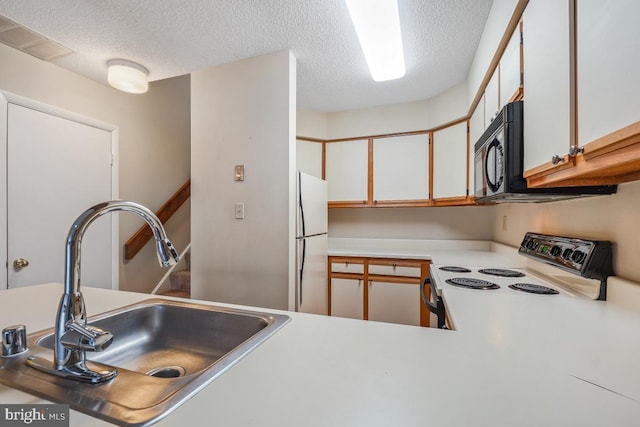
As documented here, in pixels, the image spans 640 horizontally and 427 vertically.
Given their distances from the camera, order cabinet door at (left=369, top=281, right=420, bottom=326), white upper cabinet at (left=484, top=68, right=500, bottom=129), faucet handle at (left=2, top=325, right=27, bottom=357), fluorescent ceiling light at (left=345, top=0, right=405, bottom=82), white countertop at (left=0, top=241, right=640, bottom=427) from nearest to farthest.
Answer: white countertop at (left=0, top=241, right=640, bottom=427) < faucet handle at (left=2, top=325, right=27, bottom=357) < fluorescent ceiling light at (left=345, top=0, right=405, bottom=82) < white upper cabinet at (left=484, top=68, right=500, bottom=129) < cabinet door at (left=369, top=281, right=420, bottom=326)

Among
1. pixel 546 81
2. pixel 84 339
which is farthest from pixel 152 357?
pixel 546 81

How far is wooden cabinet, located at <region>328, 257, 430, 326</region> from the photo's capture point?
2.54 m

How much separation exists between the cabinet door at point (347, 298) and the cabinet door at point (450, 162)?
Result: 1.20 meters

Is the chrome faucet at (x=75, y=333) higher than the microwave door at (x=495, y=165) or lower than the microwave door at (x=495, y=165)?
lower

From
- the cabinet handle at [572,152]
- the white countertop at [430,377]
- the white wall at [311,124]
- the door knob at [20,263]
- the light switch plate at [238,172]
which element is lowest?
the door knob at [20,263]

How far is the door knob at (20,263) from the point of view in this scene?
1945 millimetres

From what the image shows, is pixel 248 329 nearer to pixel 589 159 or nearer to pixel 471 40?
pixel 589 159

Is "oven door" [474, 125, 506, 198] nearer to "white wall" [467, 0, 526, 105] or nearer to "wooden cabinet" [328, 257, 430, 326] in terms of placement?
"white wall" [467, 0, 526, 105]

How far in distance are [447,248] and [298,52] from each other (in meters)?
2.35

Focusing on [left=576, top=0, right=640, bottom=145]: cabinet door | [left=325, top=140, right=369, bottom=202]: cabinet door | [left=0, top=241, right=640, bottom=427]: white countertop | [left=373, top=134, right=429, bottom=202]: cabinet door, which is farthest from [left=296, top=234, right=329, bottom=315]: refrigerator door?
[left=576, top=0, right=640, bottom=145]: cabinet door

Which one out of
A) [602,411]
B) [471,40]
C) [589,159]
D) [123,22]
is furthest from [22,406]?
[471,40]

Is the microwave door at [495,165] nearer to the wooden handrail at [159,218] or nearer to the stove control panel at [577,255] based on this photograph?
the stove control panel at [577,255]

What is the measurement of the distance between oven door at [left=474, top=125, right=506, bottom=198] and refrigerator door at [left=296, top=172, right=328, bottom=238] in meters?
1.20

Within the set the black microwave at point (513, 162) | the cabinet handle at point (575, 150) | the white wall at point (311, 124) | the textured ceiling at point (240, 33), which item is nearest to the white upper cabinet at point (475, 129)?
the textured ceiling at point (240, 33)
